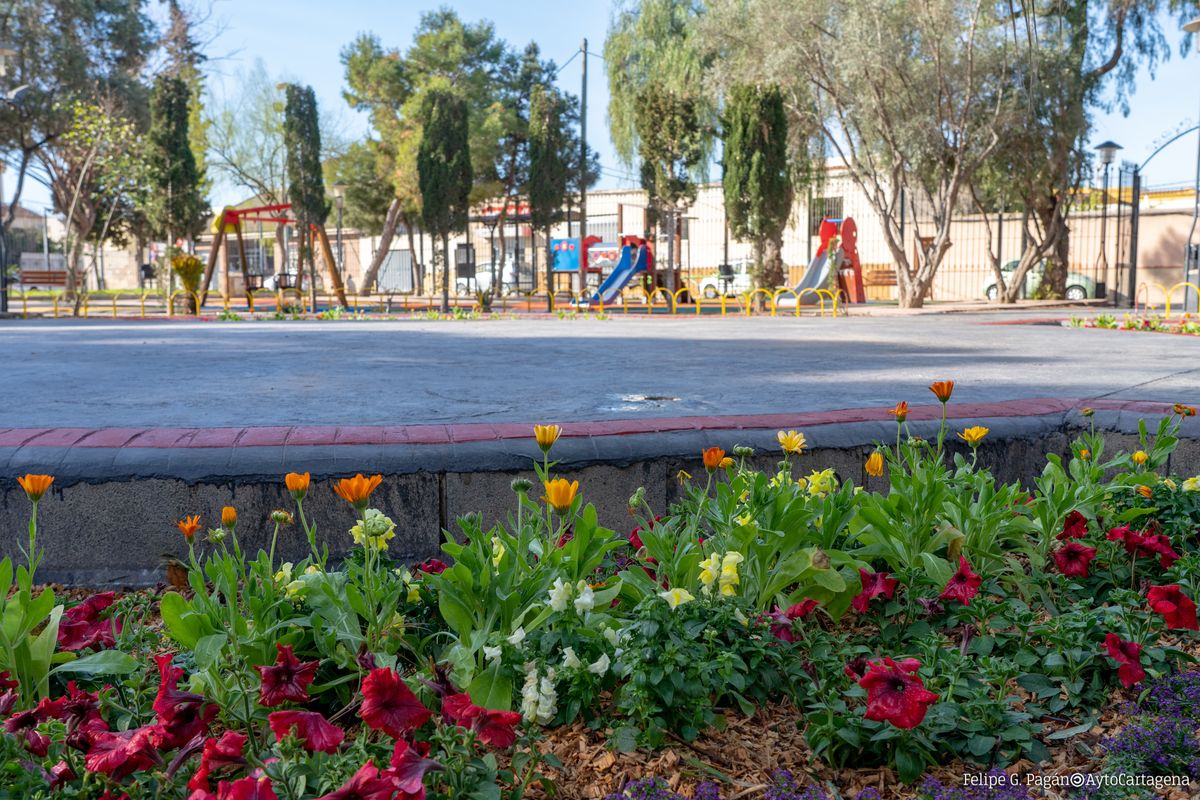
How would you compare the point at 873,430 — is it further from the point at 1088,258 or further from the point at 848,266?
the point at 1088,258

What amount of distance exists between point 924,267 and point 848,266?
12.6 feet

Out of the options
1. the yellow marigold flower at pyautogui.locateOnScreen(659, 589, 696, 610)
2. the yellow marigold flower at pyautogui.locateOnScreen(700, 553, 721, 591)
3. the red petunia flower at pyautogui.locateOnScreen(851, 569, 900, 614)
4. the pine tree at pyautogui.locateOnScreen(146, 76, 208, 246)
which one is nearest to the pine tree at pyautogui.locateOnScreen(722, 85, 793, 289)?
the pine tree at pyautogui.locateOnScreen(146, 76, 208, 246)

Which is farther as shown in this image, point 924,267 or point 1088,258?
point 1088,258

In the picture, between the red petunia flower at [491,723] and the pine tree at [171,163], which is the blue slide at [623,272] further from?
the red petunia flower at [491,723]

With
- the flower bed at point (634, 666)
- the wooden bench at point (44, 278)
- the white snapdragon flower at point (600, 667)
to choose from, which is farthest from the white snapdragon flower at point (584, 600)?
the wooden bench at point (44, 278)

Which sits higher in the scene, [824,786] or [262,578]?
[262,578]

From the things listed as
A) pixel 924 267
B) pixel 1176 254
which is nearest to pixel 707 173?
pixel 924 267

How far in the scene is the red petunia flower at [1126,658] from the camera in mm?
2039

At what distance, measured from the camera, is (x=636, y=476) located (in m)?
3.36

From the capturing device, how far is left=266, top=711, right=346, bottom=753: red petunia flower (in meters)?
1.70

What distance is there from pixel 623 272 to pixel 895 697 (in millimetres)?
23015

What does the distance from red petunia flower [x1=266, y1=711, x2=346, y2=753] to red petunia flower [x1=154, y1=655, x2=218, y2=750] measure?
162 mm

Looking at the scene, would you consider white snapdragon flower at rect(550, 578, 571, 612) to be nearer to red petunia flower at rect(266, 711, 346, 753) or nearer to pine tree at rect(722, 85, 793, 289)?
red petunia flower at rect(266, 711, 346, 753)

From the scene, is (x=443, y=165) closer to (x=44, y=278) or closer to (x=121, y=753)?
(x=44, y=278)
